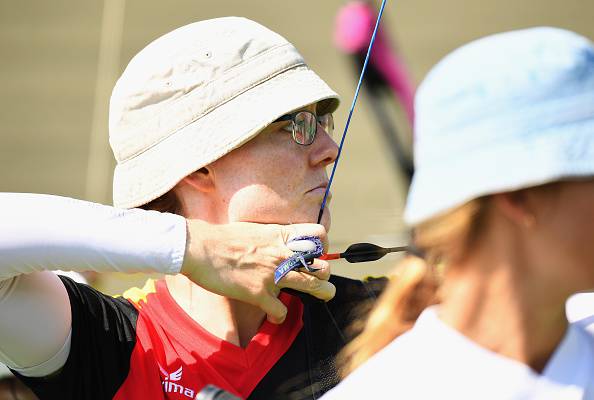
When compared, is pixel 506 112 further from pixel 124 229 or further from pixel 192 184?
pixel 192 184

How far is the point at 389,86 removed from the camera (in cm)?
261

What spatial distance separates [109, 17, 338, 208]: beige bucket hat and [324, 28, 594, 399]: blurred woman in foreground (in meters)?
0.64

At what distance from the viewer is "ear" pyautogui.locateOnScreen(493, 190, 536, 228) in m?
0.94

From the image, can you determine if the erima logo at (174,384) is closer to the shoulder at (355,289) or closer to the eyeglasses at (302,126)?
the shoulder at (355,289)

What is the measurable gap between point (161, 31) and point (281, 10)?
0.81 metres

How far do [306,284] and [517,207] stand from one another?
24.2 inches

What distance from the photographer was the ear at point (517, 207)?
37.1 inches

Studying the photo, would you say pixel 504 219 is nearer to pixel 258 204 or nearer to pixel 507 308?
pixel 507 308

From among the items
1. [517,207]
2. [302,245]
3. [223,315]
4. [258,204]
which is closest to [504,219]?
[517,207]

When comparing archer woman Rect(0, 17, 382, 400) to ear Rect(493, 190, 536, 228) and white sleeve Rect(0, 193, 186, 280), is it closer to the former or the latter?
white sleeve Rect(0, 193, 186, 280)

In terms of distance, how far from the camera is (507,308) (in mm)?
966

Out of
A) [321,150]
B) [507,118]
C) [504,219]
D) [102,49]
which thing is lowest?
[102,49]

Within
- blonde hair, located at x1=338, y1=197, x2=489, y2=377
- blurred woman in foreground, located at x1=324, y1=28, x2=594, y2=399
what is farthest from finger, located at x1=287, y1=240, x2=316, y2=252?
blurred woman in foreground, located at x1=324, y1=28, x2=594, y2=399

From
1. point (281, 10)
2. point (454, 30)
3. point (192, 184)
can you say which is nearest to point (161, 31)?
point (281, 10)
